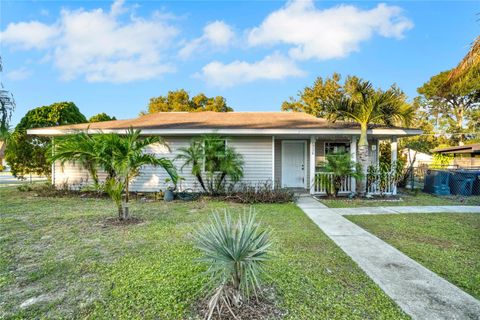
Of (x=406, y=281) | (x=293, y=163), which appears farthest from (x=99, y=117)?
(x=406, y=281)

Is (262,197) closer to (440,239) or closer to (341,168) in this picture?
(341,168)

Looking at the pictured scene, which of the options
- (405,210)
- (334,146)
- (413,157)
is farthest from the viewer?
(413,157)

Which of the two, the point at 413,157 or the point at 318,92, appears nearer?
the point at 413,157

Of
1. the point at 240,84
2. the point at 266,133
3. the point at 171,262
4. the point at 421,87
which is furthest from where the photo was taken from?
the point at 421,87

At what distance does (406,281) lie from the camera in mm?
3256

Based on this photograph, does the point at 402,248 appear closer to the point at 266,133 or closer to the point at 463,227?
the point at 463,227

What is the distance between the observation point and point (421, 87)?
36.2 m

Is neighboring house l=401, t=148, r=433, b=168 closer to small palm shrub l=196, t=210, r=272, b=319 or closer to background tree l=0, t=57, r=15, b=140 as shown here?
small palm shrub l=196, t=210, r=272, b=319

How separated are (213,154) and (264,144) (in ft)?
8.74

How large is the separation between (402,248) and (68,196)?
1103 cm

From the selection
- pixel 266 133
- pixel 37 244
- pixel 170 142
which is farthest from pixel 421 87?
pixel 37 244

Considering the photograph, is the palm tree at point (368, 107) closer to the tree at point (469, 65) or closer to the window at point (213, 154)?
the tree at point (469, 65)

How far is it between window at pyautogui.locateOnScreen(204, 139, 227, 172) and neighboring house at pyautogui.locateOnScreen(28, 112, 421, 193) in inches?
31.9

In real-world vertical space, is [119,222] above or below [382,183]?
below
